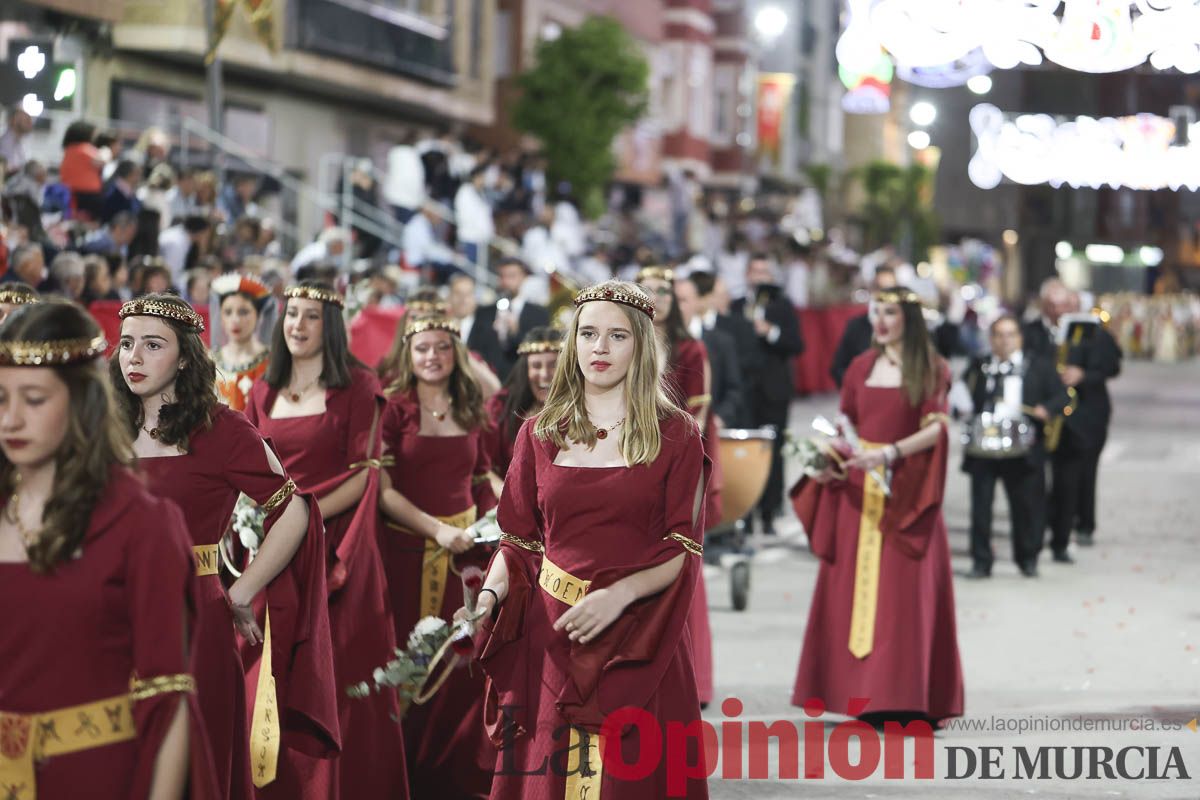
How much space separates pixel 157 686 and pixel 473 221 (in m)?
18.5

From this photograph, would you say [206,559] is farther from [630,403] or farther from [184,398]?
[630,403]

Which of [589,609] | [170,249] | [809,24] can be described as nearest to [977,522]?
[170,249]

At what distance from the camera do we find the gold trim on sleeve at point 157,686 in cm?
396

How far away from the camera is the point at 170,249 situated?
1507cm

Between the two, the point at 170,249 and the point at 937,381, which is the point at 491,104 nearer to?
the point at 170,249

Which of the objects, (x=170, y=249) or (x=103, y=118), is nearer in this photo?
(x=170, y=249)

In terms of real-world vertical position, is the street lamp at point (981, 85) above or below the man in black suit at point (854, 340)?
above

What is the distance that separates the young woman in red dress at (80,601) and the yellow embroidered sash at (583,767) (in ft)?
5.56

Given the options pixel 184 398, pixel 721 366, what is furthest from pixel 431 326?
pixel 721 366

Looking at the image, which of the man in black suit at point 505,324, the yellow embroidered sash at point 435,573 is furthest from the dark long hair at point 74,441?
the man in black suit at point 505,324

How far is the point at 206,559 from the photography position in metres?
5.54

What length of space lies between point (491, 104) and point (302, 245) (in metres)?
9.01

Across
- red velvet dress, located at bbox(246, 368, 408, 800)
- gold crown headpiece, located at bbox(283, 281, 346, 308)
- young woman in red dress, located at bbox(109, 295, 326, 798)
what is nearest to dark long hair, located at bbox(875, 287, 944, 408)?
red velvet dress, located at bbox(246, 368, 408, 800)

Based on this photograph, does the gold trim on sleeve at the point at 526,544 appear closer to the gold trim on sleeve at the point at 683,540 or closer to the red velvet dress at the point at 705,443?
the gold trim on sleeve at the point at 683,540
